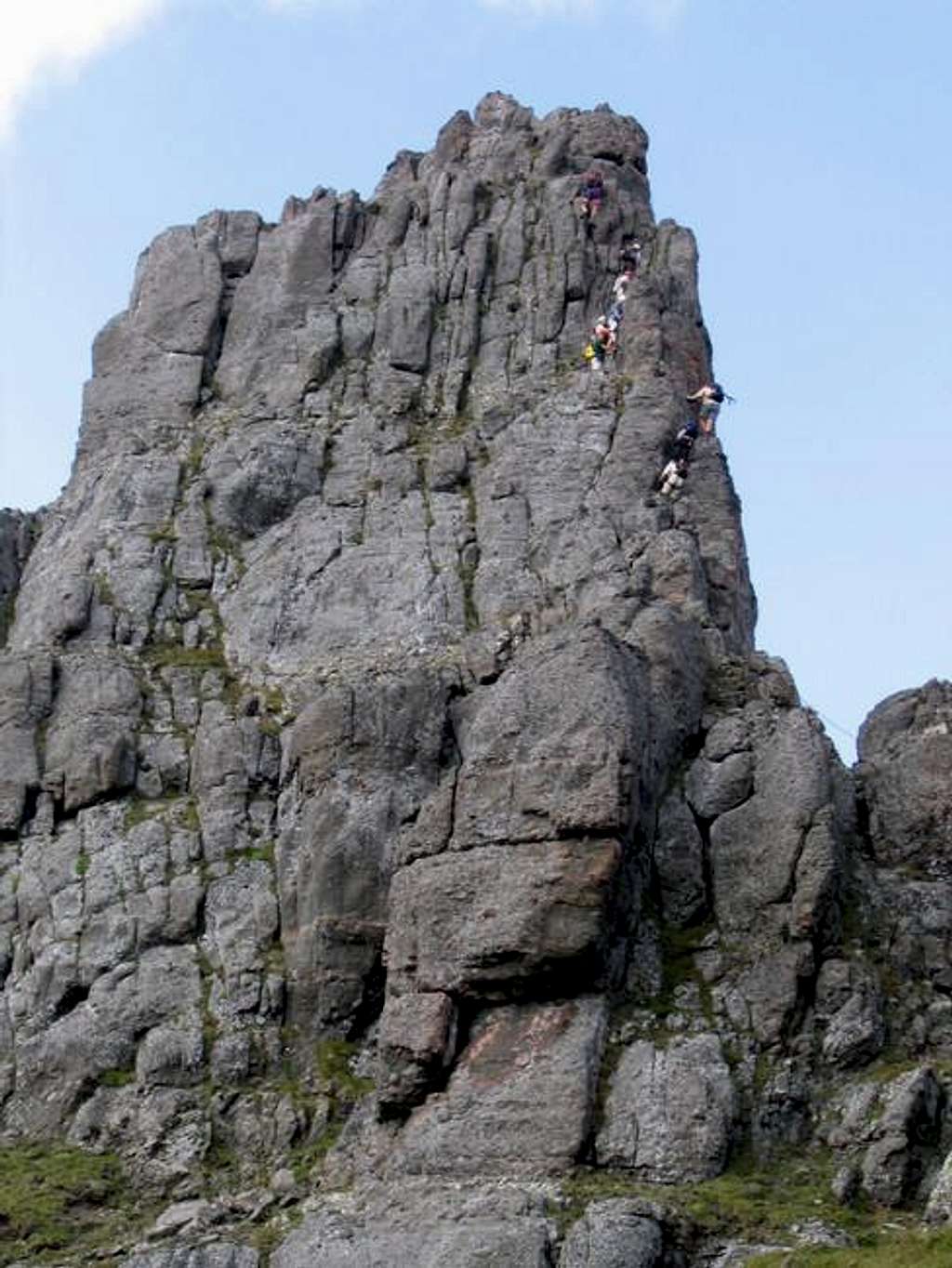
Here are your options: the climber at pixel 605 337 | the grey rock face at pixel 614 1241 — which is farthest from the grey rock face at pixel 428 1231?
the climber at pixel 605 337

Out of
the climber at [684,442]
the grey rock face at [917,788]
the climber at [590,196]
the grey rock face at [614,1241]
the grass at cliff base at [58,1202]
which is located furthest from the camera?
the climber at [590,196]

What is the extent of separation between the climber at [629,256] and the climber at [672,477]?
37.7 ft

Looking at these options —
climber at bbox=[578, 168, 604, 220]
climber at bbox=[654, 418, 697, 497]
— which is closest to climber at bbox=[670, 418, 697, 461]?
climber at bbox=[654, 418, 697, 497]

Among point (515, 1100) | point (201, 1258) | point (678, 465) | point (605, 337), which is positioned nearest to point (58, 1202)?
point (201, 1258)

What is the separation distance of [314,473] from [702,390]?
13418 mm

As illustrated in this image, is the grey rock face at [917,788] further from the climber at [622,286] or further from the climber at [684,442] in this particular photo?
the climber at [622,286]

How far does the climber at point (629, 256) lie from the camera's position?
82750 millimetres

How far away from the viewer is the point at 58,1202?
183 ft

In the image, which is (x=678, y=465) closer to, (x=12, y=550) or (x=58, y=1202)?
(x=12, y=550)

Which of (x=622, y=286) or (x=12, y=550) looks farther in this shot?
(x=622, y=286)

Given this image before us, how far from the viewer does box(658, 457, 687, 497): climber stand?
72.6 m

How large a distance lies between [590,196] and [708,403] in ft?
44.8

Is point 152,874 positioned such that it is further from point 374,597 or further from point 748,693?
point 748,693

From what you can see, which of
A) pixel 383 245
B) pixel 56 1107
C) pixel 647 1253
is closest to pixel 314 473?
pixel 383 245
